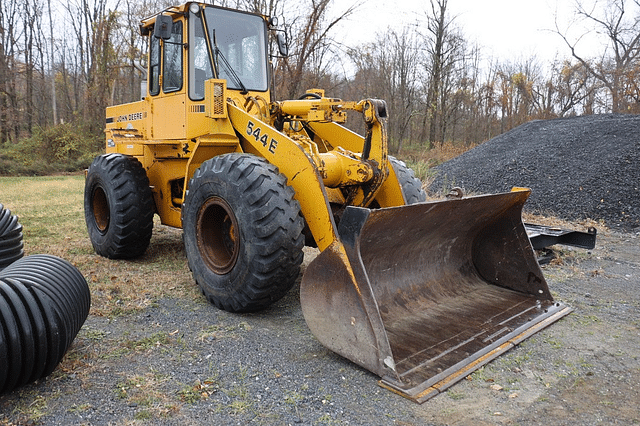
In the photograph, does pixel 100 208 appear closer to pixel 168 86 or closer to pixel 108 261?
pixel 108 261

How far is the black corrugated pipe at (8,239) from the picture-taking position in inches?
170

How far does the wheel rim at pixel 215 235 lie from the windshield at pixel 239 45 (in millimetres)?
1448

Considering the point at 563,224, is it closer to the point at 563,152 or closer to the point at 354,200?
the point at 563,152

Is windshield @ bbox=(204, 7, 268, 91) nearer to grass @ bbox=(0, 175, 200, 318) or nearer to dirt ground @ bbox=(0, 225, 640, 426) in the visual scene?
grass @ bbox=(0, 175, 200, 318)

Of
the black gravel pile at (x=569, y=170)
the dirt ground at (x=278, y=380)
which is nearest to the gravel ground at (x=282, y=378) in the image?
the dirt ground at (x=278, y=380)

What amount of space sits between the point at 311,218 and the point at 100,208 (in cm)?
359

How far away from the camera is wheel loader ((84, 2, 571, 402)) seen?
3291 millimetres

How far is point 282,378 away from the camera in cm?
307

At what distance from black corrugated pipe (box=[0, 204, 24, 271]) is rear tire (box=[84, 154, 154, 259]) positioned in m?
1.17

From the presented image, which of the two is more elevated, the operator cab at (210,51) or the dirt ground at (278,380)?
the operator cab at (210,51)

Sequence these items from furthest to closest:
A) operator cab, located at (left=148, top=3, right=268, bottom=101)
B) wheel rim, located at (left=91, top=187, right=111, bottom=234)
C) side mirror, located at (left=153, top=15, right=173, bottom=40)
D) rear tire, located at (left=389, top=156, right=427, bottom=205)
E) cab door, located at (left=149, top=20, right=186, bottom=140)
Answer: wheel rim, located at (left=91, top=187, right=111, bottom=234), cab door, located at (left=149, top=20, right=186, bottom=140), operator cab, located at (left=148, top=3, right=268, bottom=101), rear tire, located at (left=389, top=156, right=427, bottom=205), side mirror, located at (left=153, top=15, right=173, bottom=40)

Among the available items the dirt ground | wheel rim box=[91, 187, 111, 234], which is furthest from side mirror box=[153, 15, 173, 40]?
the dirt ground

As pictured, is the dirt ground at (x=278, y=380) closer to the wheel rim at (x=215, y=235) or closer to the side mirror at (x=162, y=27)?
the wheel rim at (x=215, y=235)

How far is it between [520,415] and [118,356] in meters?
2.48
